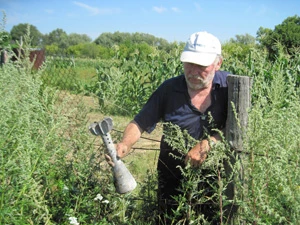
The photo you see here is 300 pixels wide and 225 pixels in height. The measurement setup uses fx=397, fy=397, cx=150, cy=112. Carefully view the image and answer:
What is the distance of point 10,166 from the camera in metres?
2.18

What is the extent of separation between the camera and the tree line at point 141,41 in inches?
319

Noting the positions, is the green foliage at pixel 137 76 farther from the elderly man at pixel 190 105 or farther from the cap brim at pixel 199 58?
the cap brim at pixel 199 58

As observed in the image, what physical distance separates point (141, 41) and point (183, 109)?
1032 centimetres

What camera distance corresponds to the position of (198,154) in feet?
8.09

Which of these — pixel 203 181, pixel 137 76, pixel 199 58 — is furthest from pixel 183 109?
pixel 137 76

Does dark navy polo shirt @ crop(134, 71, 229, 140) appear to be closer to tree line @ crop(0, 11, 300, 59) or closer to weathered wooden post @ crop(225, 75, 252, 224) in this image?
weathered wooden post @ crop(225, 75, 252, 224)

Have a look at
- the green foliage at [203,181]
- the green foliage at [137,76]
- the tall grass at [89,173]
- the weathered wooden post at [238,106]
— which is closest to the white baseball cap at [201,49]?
the weathered wooden post at [238,106]

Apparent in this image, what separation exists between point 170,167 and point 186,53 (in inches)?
35.4

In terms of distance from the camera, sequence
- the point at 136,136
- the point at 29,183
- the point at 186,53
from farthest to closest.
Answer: the point at 136,136, the point at 186,53, the point at 29,183

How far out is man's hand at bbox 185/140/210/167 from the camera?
8.05 feet

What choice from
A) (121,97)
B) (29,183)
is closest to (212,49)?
(29,183)

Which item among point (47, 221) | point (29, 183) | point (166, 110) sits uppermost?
point (166, 110)

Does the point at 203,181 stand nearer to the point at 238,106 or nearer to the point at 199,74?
the point at 238,106

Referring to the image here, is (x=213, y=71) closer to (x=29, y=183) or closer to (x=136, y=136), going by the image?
(x=136, y=136)
